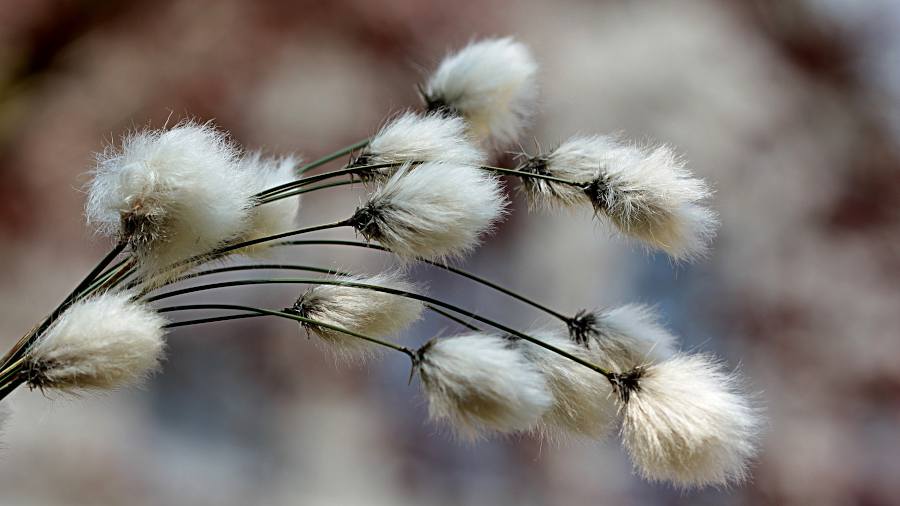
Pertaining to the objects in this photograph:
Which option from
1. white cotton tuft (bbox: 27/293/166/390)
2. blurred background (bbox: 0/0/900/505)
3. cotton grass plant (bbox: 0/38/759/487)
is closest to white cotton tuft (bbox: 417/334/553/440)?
cotton grass plant (bbox: 0/38/759/487)

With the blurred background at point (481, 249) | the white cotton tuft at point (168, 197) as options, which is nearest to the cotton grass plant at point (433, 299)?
the white cotton tuft at point (168, 197)

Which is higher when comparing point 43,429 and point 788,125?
point 788,125

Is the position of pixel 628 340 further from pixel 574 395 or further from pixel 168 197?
pixel 168 197

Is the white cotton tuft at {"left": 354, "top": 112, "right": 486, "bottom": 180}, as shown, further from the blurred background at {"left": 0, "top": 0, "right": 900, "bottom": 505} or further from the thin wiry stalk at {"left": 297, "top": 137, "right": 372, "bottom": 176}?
the blurred background at {"left": 0, "top": 0, "right": 900, "bottom": 505}

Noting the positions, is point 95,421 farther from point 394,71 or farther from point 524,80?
point 524,80

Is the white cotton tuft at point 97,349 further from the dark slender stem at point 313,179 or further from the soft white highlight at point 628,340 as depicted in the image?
the soft white highlight at point 628,340

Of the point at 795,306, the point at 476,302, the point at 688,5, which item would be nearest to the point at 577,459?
the point at 476,302
